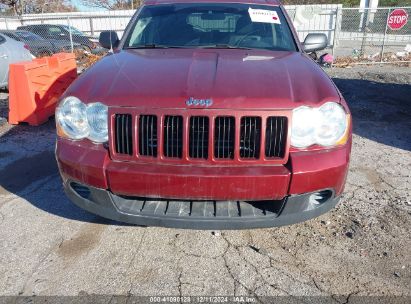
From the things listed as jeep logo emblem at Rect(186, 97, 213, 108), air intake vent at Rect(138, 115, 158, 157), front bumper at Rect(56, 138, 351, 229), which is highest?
jeep logo emblem at Rect(186, 97, 213, 108)

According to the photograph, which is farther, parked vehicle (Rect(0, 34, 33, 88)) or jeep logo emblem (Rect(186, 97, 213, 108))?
parked vehicle (Rect(0, 34, 33, 88))

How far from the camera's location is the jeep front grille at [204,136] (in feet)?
7.40

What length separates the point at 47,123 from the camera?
235 inches

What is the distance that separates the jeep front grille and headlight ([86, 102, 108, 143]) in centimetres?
10

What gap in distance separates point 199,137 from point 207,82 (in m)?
0.41

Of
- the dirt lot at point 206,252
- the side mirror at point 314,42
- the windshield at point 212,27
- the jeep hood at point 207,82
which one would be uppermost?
the windshield at point 212,27

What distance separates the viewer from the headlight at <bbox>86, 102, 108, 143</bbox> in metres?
2.40

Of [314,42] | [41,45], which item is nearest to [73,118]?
[314,42]

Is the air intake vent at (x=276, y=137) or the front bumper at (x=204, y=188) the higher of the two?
the air intake vent at (x=276, y=137)

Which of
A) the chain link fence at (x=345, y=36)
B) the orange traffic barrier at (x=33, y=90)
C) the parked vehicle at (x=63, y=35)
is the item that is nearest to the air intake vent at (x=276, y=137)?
the orange traffic barrier at (x=33, y=90)

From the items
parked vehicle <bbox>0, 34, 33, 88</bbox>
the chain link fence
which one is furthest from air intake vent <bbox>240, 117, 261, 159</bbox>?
the chain link fence

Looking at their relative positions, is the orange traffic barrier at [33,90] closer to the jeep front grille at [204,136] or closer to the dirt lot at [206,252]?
the dirt lot at [206,252]

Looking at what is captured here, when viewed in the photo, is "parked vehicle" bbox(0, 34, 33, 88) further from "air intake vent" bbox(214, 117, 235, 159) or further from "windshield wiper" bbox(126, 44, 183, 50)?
"air intake vent" bbox(214, 117, 235, 159)

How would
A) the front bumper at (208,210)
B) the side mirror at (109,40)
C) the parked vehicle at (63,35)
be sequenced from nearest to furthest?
the front bumper at (208,210) < the side mirror at (109,40) < the parked vehicle at (63,35)
